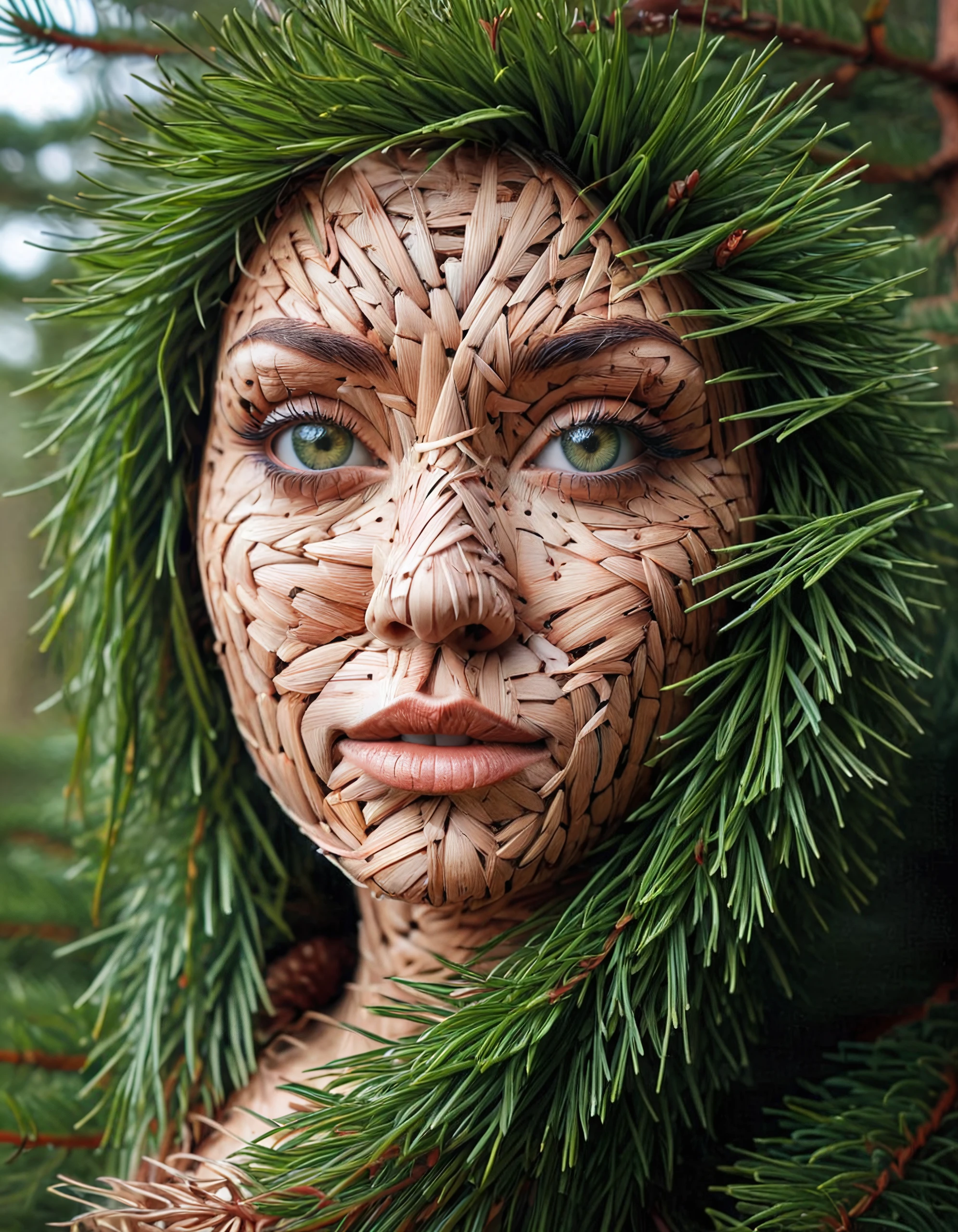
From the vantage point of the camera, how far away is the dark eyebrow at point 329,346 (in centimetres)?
43

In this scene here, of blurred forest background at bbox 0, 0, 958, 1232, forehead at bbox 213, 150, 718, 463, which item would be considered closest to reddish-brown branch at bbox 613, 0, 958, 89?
blurred forest background at bbox 0, 0, 958, 1232

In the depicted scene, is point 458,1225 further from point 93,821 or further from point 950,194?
point 950,194

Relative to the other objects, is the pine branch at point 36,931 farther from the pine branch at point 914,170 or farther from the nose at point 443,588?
the pine branch at point 914,170

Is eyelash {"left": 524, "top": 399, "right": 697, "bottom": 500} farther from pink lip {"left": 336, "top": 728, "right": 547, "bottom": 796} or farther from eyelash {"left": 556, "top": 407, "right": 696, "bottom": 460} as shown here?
pink lip {"left": 336, "top": 728, "right": 547, "bottom": 796}

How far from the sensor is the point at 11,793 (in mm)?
1062

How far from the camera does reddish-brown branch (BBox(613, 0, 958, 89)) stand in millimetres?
501

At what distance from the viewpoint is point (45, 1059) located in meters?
0.62

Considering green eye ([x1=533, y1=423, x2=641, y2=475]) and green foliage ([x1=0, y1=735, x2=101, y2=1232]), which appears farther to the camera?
green foliage ([x1=0, y1=735, x2=101, y2=1232])

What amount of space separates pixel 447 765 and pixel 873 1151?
0.26m

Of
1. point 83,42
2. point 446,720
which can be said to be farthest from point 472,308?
point 83,42

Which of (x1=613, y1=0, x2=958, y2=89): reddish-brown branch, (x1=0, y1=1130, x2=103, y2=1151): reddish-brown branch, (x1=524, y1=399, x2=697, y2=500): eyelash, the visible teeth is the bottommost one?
(x1=0, y1=1130, x2=103, y2=1151): reddish-brown branch

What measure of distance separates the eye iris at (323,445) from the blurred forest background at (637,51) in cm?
14

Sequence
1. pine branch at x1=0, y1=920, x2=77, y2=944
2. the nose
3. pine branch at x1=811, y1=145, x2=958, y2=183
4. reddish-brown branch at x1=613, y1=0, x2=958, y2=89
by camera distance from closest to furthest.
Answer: the nose → reddish-brown branch at x1=613, y1=0, x2=958, y2=89 → pine branch at x1=811, y1=145, x2=958, y2=183 → pine branch at x1=0, y1=920, x2=77, y2=944

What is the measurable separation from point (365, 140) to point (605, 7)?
0.14 metres
